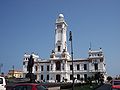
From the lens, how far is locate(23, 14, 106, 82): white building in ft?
309

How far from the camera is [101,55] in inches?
3708

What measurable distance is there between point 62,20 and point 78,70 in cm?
2130

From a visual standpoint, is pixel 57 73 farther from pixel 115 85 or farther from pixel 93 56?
pixel 115 85

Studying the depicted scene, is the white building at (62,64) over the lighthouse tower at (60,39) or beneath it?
beneath

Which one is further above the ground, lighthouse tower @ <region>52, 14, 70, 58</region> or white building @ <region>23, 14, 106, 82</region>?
lighthouse tower @ <region>52, 14, 70, 58</region>

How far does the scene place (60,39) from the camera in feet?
326

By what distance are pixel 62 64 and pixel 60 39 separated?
1013cm

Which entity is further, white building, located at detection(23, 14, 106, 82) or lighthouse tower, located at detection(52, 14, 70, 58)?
lighthouse tower, located at detection(52, 14, 70, 58)

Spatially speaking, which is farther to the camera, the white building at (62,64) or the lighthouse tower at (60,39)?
the lighthouse tower at (60,39)

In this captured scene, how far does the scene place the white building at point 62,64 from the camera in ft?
309

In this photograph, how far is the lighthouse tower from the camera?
98431mm

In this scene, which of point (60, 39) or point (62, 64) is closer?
point (62, 64)

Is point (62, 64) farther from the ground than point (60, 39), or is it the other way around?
point (60, 39)

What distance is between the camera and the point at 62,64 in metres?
96.9
